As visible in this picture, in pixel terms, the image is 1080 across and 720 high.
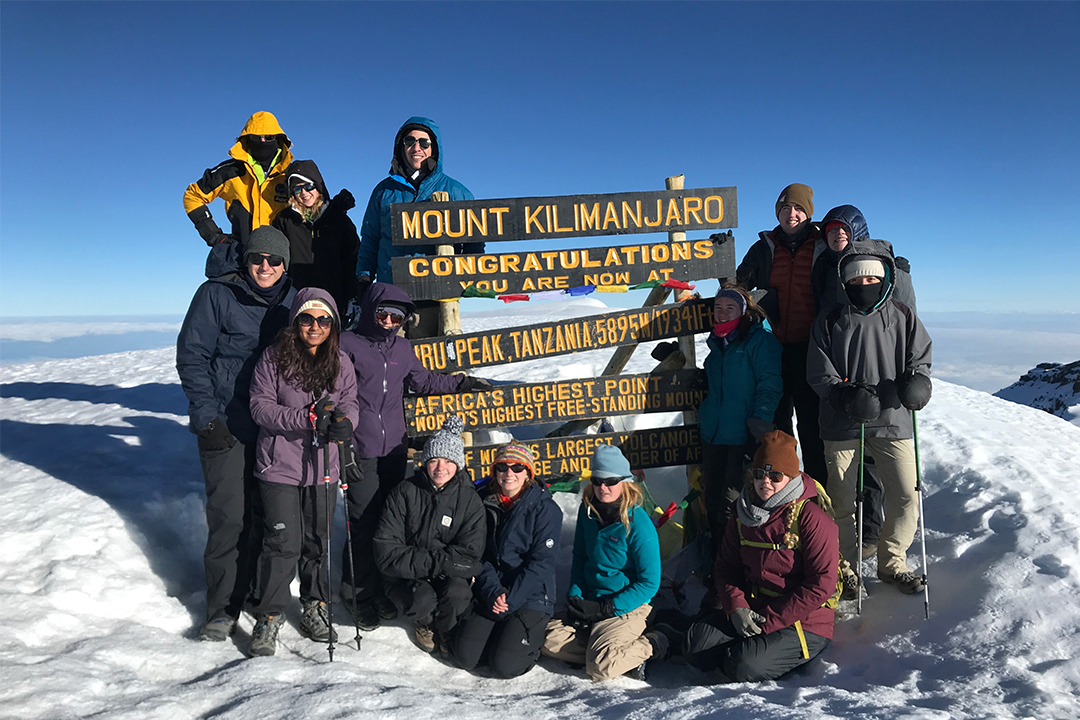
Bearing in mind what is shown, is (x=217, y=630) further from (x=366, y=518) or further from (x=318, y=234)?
(x=318, y=234)

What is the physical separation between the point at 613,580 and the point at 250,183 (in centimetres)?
408

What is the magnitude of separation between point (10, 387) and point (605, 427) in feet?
35.3

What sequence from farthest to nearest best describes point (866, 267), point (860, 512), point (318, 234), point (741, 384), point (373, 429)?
point (318, 234), point (741, 384), point (373, 429), point (860, 512), point (866, 267)

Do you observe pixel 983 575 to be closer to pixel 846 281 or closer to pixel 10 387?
pixel 846 281

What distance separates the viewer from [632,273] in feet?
17.1

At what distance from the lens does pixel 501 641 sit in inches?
161

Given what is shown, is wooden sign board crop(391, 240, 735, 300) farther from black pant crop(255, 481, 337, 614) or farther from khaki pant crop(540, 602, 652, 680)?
khaki pant crop(540, 602, 652, 680)

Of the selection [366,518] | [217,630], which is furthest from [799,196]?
[217,630]

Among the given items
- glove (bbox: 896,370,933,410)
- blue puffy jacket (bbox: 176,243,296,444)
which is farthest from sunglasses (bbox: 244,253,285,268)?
glove (bbox: 896,370,933,410)

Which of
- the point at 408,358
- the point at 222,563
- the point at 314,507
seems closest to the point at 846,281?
the point at 408,358

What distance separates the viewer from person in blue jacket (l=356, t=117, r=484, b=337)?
5.07 meters

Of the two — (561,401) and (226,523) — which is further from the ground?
(561,401)

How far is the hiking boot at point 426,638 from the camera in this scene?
14.2ft

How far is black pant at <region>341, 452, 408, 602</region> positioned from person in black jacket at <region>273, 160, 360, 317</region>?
1.43m
